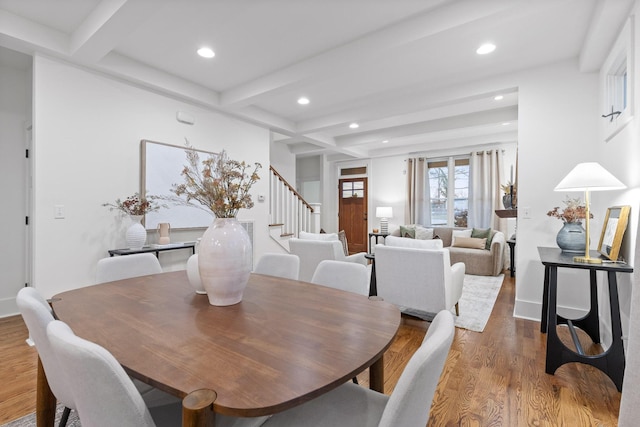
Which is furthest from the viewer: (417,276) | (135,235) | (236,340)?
(135,235)

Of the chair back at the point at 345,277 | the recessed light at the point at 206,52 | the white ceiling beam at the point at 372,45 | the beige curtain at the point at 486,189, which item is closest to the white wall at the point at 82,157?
the recessed light at the point at 206,52

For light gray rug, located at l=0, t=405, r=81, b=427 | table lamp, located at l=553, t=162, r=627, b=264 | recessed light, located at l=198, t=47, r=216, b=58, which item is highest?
recessed light, located at l=198, t=47, r=216, b=58

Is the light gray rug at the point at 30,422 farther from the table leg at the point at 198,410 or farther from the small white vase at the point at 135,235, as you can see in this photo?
the small white vase at the point at 135,235

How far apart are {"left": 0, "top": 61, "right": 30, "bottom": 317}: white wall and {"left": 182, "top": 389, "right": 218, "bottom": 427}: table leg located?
387cm

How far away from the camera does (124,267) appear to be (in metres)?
2.06

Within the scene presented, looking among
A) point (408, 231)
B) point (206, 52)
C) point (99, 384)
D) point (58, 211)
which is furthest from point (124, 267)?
point (408, 231)

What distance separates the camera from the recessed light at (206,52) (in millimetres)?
2930

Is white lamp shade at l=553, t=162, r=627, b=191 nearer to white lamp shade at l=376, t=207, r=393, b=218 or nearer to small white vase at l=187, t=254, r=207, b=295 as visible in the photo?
small white vase at l=187, t=254, r=207, b=295

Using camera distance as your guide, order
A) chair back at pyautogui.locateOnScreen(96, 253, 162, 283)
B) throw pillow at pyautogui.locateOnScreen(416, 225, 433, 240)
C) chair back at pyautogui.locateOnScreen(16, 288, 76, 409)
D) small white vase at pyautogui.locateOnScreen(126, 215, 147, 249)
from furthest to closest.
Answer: throw pillow at pyautogui.locateOnScreen(416, 225, 433, 240) → small white vase at pyautogui.locateOnScreen(126, 215, 147, 249) → chair back at pyautogui.locateOnScreen(96, 253, 162, 283) → chair back at pyautogui.locateOnScreen(16, 288, 76, 409)

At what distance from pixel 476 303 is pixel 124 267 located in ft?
12.1

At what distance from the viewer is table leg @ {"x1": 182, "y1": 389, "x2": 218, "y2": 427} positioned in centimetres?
64

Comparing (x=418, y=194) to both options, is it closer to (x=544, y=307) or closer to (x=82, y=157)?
(x=544, y=307)

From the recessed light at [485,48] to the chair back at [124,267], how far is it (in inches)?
133

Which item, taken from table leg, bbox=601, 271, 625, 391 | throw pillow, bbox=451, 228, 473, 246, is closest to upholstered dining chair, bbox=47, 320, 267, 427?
table leg, bbox=601, 271, 625, 391
